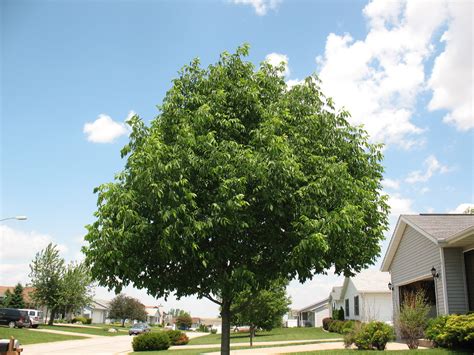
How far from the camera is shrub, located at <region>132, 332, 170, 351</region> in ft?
108

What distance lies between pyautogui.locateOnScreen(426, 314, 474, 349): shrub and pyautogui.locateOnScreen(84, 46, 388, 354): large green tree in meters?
5.12

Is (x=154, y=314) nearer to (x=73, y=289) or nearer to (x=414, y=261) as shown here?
(x=73, y=289)

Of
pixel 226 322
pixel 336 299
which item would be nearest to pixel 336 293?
pixel 336 299

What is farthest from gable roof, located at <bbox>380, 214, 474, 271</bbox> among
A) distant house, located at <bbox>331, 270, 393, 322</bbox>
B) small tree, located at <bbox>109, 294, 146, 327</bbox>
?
small tree, located at <bbox>109, 294, 146, 327</bbox>

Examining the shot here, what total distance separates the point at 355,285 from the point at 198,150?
38.8 m

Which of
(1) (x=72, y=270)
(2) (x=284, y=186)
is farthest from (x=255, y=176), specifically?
(1) (x=72, y=270)

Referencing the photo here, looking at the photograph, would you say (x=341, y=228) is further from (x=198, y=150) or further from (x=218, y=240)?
(x=198, y=150)

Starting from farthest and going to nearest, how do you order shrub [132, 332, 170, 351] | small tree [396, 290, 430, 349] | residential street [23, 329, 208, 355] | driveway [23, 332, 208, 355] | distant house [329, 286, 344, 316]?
1. distant house [329, 286, 344, 316]
2. shrub [132, 332, 170, 351]
3. residential street [23, 329, 208, 355]
4. driveway [23, 332, 208, 355]
5. small tree [396, 290, 430, 349]

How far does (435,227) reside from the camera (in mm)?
23250

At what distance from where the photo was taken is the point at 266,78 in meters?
15.0

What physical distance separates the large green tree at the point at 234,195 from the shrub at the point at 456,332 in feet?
16.8

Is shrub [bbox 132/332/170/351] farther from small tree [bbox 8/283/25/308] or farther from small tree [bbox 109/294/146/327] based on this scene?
small tree [bbox 8/283/25/308]

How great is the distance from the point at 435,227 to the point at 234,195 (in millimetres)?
15417

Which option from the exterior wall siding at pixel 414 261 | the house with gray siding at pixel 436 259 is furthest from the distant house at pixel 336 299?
the house with gray siding at pixel 436 259
